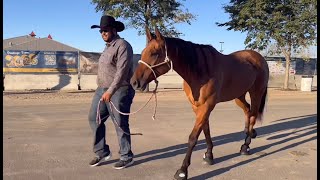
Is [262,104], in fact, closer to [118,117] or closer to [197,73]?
[197,73]

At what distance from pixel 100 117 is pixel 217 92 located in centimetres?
160

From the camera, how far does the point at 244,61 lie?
5.83 metres

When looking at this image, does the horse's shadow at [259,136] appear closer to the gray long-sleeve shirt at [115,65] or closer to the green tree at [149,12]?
the gray long-sleeve shirt at [115,65]

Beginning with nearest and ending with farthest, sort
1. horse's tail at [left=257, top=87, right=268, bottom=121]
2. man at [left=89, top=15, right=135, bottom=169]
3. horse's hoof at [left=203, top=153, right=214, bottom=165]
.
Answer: man at [left=89, top=15, right=135, bottom=169], horse's hoof at [left=203, top=153, right=214, bottom=165], horse's tail at [left=257, top=87, right=268, bottom=121]

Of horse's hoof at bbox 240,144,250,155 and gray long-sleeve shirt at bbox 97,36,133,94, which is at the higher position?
gray long-sleeve shirt at bbox 97,36,133,94

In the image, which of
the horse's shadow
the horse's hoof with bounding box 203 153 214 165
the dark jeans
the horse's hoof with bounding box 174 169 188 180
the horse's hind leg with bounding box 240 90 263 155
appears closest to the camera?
the horse's hoof with bounding box 174 169 188 180

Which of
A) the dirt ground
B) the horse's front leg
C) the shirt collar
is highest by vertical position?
the shirt collar

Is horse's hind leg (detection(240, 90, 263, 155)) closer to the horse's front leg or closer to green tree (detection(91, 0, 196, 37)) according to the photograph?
the horse's front leg

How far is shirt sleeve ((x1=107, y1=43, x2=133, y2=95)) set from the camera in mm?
4363

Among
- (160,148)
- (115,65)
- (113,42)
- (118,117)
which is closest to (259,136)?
(160,148)

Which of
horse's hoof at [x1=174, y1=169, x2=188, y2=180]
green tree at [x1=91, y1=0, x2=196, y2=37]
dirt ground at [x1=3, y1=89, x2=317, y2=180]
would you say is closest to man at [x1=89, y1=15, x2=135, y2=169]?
dirt ground at [x1=3, y1=89, x2=317, y2=180]

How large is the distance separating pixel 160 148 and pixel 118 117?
1377 millimetres

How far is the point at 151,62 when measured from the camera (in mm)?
4086

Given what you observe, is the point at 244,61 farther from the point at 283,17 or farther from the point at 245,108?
the point at 283,17
